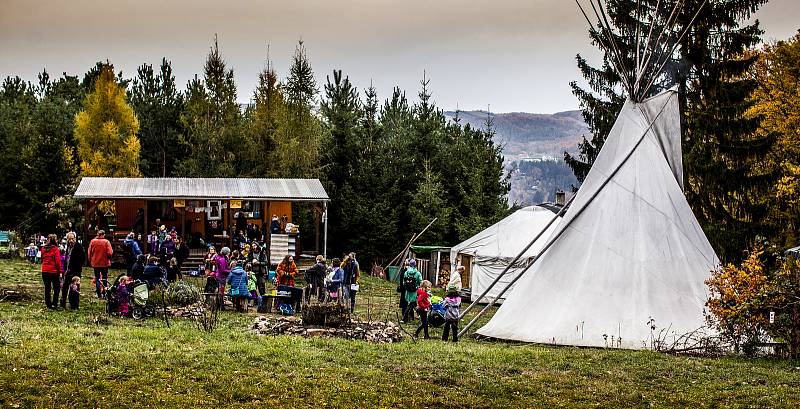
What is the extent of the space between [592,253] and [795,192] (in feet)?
44.4

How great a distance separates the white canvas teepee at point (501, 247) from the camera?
27.2 metres

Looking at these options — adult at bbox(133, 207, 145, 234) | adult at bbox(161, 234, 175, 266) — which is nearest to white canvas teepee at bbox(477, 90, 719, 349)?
adult at bbox(161, 234, 175, 266)

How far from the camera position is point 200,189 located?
32.0 metres

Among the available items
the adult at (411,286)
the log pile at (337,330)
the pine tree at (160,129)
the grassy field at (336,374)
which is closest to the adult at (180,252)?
the adult at (411,286)

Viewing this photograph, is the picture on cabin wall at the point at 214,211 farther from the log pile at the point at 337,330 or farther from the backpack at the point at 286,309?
the log pile at the point at 337,330

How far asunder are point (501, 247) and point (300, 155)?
15312 millimetres

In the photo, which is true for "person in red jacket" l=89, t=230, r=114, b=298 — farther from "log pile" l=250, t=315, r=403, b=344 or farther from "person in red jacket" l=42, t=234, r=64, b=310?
"log pile" l=250, t=315, r=403, b=344

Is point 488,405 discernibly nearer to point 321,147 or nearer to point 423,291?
point 423,291

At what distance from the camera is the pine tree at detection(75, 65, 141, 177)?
40.9 m

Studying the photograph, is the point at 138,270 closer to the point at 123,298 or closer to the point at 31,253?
the point at 123,298

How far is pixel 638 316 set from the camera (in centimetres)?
1705

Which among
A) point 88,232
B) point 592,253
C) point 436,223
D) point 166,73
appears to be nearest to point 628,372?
point 592,253

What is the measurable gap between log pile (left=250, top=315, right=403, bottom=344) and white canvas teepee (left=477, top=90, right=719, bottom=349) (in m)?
2.14

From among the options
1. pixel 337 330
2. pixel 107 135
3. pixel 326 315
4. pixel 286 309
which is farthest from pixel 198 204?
pixel 337 330
